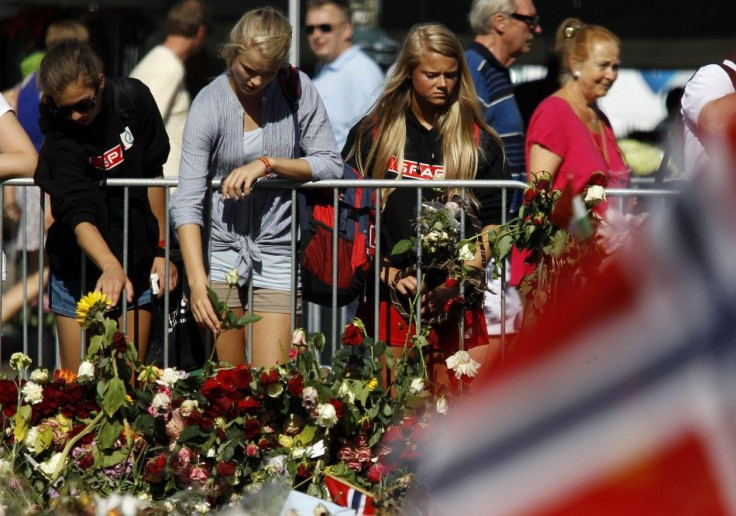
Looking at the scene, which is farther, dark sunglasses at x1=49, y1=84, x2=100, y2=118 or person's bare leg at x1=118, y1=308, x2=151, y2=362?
person's bare leg at x1=118, y1=308, x2=151, y2=362

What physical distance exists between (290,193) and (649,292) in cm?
366

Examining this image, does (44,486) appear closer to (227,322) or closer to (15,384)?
(15,384)

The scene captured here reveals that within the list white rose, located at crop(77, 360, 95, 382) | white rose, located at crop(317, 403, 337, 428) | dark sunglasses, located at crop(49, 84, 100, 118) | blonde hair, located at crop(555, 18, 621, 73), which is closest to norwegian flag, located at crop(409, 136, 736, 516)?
white rose, located at crop(317, 403, 337, 428)

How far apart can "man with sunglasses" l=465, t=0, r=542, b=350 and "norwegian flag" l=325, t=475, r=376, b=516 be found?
1677 millimetres

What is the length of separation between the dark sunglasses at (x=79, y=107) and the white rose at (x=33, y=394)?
1.02m

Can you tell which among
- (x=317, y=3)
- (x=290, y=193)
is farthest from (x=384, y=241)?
(x=317, y=3)

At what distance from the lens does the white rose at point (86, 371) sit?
4.70 metres

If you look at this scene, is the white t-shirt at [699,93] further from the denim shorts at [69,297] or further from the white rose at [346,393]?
the denim shorts at [69,297]

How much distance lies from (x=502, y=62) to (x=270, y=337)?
84.5 inches

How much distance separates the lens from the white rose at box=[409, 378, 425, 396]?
4668 millimetres

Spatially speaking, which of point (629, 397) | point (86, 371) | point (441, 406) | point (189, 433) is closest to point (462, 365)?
point (441, 406)

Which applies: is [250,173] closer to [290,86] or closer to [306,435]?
[290,86]

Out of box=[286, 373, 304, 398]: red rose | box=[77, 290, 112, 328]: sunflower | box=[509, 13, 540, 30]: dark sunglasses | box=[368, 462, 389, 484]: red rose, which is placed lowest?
box=[368, 462, 389, 484]: red rose

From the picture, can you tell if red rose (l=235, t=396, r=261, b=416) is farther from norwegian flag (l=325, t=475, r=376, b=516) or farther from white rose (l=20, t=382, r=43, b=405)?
white rose (l=20, t=382, r=43, b=405)
